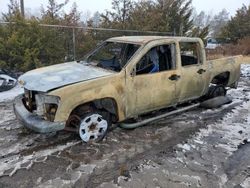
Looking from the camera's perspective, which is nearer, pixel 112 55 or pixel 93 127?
pixel 93 127

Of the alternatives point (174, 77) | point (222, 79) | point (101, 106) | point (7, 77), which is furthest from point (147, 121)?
point (7, 77)

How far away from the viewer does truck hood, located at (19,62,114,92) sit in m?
4.68

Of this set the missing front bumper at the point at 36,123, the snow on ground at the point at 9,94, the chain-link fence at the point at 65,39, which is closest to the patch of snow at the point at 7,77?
the snow on ground at the point at 9,94

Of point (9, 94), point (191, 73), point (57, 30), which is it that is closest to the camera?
point (191, 73)

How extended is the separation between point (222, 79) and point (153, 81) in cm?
282

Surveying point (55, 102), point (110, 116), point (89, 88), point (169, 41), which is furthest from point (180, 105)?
point (55, 102)

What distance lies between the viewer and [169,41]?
588cm

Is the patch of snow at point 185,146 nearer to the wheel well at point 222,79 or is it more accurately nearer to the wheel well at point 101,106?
the wheel well at point 101,106

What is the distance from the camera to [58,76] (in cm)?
502

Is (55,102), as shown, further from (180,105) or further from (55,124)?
(180,105)

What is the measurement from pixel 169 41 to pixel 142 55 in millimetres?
792

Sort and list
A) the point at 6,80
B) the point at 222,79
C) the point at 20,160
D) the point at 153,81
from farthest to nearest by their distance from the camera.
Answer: the point at 6,80, the point at 222,79, the point at 153,81, the point at 20,160

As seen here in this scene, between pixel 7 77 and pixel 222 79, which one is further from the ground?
pixel 222 79

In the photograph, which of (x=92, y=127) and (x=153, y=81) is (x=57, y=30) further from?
(x=92, y=127)
